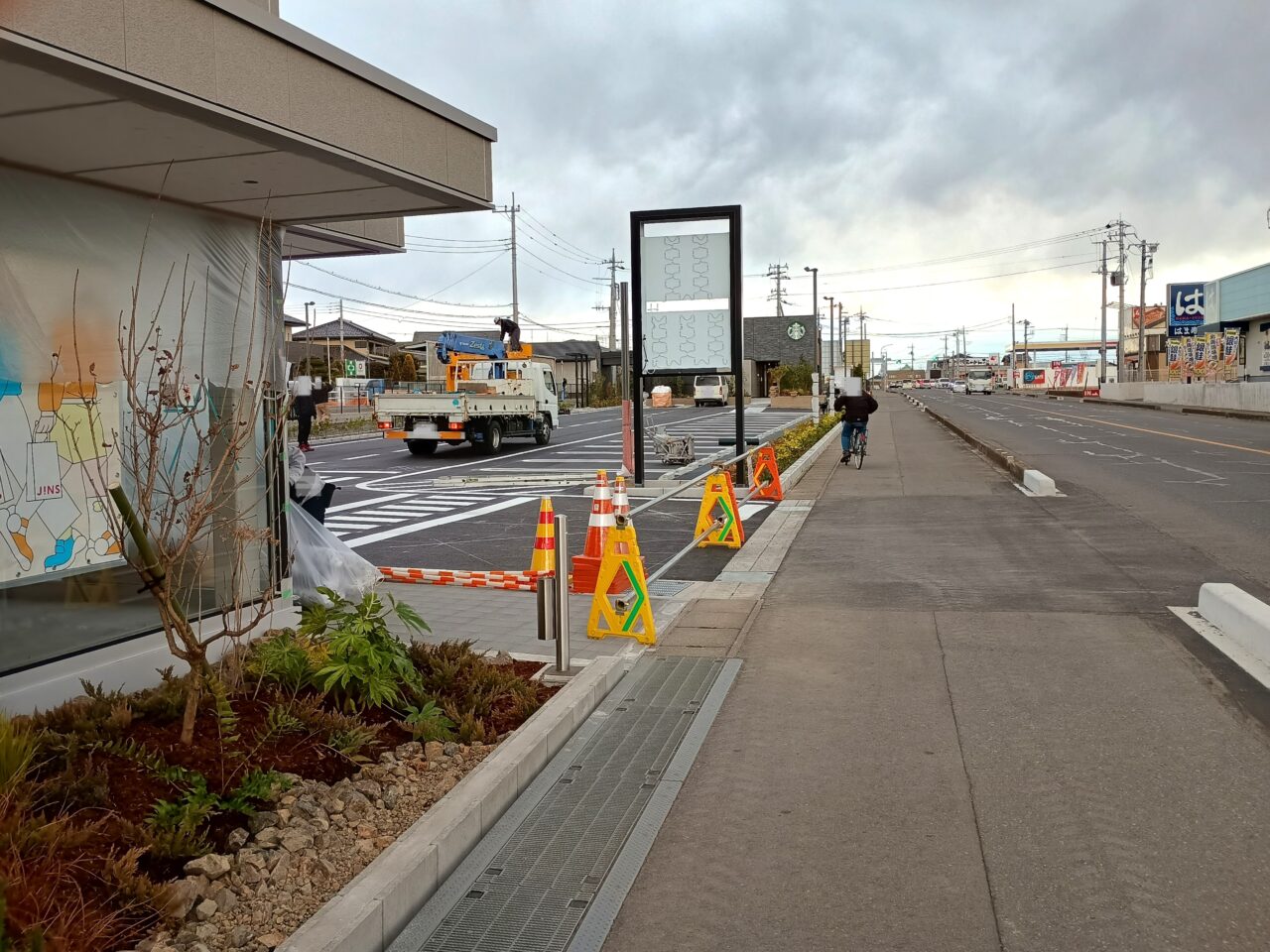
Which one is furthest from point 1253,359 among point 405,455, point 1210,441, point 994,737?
point 994,737

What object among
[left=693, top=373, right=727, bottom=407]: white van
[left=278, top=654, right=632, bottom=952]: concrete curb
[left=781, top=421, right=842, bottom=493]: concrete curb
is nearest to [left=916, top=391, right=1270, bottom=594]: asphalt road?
[left=781, top=421, right=842, bottom=493]: concrete curb

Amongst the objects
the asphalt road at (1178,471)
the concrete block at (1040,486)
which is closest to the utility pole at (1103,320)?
the asphalt road at (1178,471)

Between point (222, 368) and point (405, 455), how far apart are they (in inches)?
869

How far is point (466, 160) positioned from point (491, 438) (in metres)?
21.7

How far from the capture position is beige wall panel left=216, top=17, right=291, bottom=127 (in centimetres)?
493

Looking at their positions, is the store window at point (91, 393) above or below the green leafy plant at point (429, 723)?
above

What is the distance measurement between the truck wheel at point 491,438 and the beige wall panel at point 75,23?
2407cm

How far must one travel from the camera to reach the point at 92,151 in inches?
213

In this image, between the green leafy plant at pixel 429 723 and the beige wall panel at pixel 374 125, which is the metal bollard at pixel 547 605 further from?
the beige wall panel at pixel 374 125

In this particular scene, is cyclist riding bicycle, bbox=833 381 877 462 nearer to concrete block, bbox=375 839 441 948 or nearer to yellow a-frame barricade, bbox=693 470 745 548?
yellow a-frame barricade, bbox=693 470 745 548

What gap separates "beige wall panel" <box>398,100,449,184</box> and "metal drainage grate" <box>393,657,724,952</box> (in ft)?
11.2

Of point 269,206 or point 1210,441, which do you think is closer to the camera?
point 269,206

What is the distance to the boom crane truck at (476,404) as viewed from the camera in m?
26.9

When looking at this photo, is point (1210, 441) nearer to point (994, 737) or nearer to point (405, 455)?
point (405, 455)
